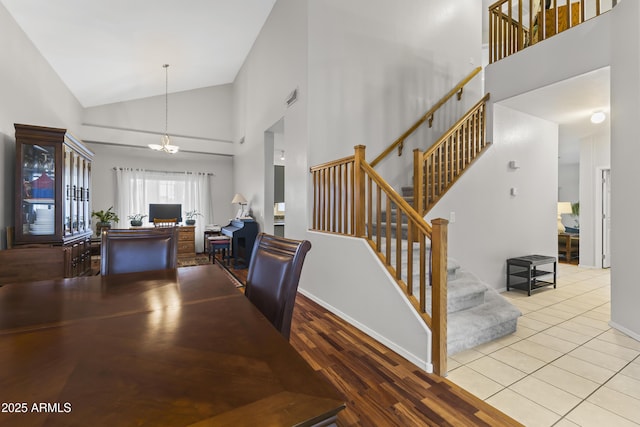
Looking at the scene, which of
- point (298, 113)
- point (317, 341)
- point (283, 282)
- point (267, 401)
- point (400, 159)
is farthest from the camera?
point (400, 159)

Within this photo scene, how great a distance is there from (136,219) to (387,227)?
20.7 ft

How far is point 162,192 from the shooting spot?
7082 millimetres

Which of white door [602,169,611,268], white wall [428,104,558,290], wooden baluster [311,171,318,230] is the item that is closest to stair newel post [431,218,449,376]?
white wall [428,104,558,290]

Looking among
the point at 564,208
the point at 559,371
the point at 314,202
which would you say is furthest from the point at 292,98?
the point at 564,208

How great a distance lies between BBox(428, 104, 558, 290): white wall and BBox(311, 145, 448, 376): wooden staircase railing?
0.75 metres

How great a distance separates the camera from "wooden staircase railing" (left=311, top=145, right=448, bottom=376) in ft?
6.56

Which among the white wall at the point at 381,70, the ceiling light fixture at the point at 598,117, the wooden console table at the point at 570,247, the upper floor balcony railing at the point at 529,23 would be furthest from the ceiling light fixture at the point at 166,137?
the wooden console table at the point at 570,247

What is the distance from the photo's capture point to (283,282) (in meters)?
1.29

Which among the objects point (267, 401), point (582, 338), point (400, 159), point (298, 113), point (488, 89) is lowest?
point (582, 338)

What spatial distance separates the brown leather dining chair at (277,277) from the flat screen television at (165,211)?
243 inches

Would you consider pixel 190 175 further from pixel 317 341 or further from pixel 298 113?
pixel 317 341

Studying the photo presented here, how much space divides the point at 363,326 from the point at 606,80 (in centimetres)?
394

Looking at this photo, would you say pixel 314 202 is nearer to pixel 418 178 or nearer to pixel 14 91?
pixel 418 178

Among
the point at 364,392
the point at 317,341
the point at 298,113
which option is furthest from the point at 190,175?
the point at 364,392
